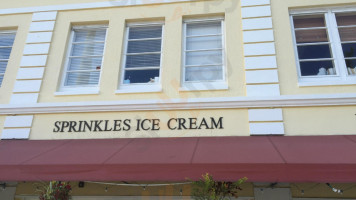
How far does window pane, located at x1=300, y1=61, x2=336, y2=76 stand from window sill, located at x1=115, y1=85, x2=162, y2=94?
3150mm

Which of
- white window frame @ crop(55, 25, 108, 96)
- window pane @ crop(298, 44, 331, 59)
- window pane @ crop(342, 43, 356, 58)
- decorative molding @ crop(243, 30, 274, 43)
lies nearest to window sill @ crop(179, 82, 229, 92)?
decorative molding @ crop(243, 30, 274, 43)

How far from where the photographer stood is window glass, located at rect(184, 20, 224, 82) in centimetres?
636

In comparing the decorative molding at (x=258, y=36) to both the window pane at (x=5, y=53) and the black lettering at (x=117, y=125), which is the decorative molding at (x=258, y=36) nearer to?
the black lettering at (x=117, y=125)

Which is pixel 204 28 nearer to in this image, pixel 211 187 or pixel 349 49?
pixel 349 49

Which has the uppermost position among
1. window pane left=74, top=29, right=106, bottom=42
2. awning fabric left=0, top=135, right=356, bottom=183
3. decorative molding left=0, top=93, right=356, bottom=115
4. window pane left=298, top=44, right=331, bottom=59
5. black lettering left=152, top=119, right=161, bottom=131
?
window pane left=74, top=29, right=106, bottom=42

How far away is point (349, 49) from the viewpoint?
607 cm

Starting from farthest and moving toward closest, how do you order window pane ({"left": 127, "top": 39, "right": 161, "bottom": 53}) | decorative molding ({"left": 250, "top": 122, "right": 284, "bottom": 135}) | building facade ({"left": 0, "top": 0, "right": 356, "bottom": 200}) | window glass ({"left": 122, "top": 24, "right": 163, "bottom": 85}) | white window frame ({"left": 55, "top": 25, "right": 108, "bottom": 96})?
window pane ({"left": 127, "top": 39, "right": 161, "bottom": 53}) → window glass ({"left": 122, "top": 24, "right": 163, "bottom": 85}) → white window frame ({"left": 55, "top": 25, "right": 108, "bottom": 96}) → decorative molding ({"left": 250, "top": 122, "right": 284, "bottom": 135}) → building facade ({"left": 0, "top": 0, "right": 356, "bottom": 200})

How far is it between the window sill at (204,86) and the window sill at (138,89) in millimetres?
564

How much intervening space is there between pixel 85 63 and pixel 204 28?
3038mm

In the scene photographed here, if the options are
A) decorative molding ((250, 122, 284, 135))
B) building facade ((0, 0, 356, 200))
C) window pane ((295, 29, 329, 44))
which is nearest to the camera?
building facade ((0, 0, 356, 200))

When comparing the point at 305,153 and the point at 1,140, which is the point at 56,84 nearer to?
the point at 1,140

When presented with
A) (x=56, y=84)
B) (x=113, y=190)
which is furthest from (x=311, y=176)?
(x=56, y=84)

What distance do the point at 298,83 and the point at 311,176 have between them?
2156 millimetres

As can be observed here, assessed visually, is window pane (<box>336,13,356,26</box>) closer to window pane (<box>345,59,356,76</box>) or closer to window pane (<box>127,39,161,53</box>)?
window pane (<box>345,59,356,76</box>)
